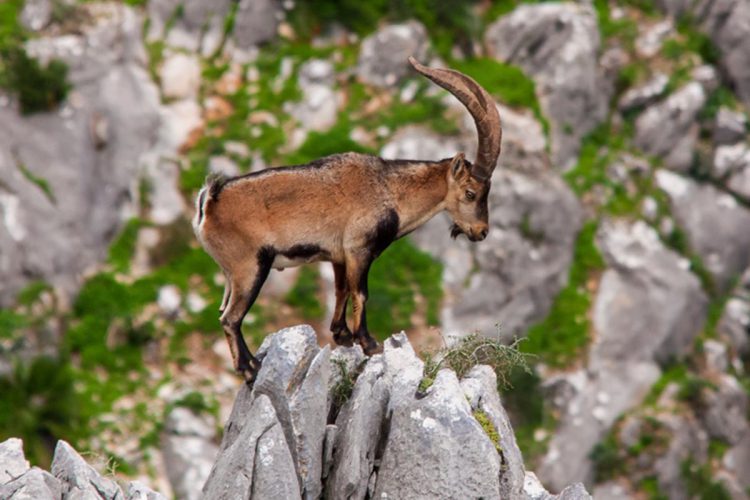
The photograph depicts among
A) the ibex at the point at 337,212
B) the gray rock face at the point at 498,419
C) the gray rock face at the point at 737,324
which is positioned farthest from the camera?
the gray rock face at the point at 737,324

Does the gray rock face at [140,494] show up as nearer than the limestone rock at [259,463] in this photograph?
No

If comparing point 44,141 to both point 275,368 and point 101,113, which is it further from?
point 275,368

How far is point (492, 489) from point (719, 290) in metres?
21.2

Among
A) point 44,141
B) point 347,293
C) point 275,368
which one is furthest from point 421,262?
point 275,368

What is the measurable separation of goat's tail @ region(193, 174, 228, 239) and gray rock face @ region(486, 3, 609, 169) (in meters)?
19.7

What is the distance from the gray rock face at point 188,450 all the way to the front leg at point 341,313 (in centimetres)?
1063

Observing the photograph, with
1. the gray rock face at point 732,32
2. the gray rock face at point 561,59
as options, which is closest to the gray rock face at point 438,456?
the gray rock face at point 561,59

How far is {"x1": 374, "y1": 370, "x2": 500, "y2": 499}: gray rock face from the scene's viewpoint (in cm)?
1231

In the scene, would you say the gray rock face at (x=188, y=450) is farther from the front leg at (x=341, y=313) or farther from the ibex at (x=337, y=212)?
the ibex at (x=337, y=212)

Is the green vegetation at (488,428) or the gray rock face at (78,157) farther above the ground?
the green vegetation at (488,428)

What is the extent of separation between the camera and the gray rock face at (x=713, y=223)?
3225cm

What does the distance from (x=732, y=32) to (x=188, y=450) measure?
19.5 meters

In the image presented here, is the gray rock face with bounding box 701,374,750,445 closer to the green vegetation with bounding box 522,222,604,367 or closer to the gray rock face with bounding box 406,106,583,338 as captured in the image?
the green vegetation with bounding box 522,222,604,367

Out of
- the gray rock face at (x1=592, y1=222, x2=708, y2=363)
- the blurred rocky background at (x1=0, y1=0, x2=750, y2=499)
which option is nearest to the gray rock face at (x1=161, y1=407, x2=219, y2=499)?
the blurred rocky background at (x1=0, y1=0, x2=750, y2=499)
